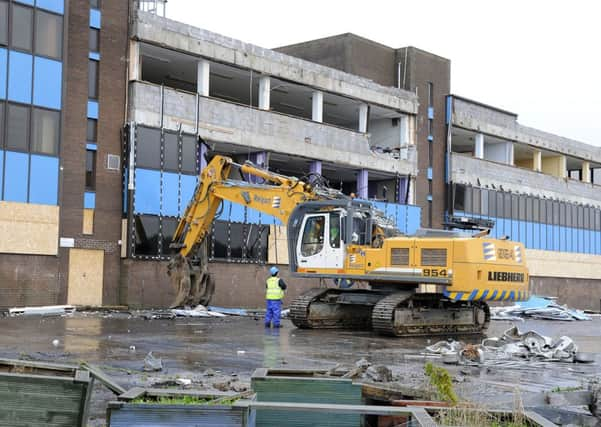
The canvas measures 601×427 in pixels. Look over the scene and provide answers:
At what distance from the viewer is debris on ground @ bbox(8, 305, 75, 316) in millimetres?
27375

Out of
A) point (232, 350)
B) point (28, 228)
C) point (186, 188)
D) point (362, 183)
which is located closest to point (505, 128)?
point (362, 183)

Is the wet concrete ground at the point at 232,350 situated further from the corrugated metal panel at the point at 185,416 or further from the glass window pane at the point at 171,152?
the glass window pane at the point at 171,152

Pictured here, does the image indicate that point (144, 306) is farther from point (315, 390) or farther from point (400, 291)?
point (315, 390)

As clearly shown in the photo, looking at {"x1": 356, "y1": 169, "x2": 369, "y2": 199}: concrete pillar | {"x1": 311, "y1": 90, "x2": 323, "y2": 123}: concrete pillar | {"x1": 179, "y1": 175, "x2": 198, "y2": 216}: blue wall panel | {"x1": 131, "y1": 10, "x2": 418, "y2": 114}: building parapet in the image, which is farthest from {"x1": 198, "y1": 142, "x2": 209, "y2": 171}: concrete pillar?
{"x1": 356, "y1": 169, "x2": 369, "y2": 199}: concrete pillar

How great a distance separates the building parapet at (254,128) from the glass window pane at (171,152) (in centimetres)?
41

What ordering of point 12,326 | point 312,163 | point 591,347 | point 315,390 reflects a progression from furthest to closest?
1. point 312,163
2. point 12,326
3. point 591,347
4. point 315,390

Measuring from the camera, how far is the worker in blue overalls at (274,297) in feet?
72.9

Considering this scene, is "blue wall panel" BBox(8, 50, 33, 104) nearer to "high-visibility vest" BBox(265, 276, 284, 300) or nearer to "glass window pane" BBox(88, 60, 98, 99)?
"glass window pane" BBox(88, 60, 98, 99)

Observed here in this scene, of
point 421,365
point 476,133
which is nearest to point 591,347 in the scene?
point 421,365

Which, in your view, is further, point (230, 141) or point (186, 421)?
point (230, 141)

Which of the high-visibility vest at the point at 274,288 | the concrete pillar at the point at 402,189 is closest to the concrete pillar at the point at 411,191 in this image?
the concrete pillar at the point at 402,189

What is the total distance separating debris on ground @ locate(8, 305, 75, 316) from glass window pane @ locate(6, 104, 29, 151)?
19.0 ft

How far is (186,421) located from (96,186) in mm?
27347

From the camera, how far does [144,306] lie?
107 ft
